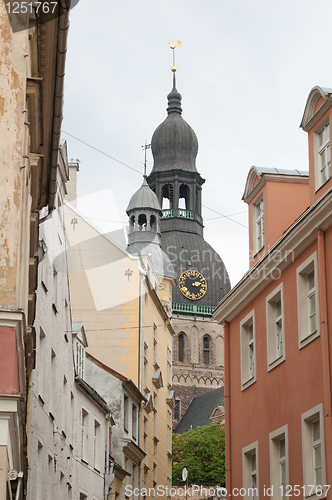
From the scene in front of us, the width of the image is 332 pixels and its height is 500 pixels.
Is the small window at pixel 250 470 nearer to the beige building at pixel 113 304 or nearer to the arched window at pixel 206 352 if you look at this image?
the beige building at pixel 113 304

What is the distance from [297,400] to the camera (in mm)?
16312

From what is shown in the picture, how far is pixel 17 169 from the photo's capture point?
9.79m

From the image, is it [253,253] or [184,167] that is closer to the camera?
[253,253]

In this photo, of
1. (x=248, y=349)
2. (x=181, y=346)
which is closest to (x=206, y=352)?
(x=181, y=346)

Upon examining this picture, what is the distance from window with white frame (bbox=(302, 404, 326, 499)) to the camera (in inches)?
590

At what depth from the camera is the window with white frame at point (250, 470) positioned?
61.9ft

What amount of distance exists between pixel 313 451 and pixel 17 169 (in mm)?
8404

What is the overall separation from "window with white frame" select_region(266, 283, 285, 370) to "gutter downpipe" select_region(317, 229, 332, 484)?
2213 mm

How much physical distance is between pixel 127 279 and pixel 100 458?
10.1m

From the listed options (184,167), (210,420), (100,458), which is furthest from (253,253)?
(184,167)

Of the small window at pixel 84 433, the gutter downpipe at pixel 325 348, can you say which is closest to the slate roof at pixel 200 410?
the small window at pixel 84 433

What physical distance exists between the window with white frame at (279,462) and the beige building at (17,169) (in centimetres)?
753

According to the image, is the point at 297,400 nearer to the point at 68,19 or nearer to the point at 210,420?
the point at 68,19

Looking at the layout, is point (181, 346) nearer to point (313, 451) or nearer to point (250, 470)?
point (250, 470)
